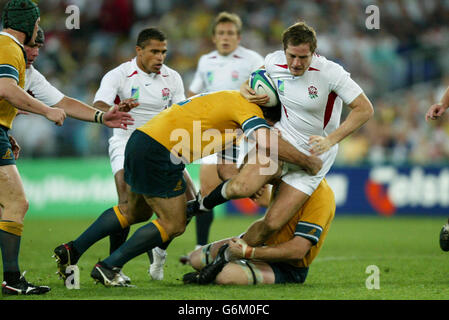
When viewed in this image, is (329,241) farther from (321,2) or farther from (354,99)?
(321,2)

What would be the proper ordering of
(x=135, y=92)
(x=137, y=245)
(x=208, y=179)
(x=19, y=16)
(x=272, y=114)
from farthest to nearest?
1. (x=208, y=179)
2. (x=135, y=92)
3. (x=272, y=114)
4. (x=137, y=245)
5. (x=19, y=16)

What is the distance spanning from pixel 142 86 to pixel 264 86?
5.67 feet

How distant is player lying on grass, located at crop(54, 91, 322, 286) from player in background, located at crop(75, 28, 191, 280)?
3.66ft

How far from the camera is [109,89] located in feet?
24.0

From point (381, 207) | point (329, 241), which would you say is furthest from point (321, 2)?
point (329, 241)

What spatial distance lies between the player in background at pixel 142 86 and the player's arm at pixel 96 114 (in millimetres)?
792

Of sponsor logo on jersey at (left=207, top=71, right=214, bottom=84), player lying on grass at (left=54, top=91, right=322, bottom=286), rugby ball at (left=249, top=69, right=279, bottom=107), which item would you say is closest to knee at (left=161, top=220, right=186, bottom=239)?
player lying on grass at (left=54, top=91, right=322, bottom=286)

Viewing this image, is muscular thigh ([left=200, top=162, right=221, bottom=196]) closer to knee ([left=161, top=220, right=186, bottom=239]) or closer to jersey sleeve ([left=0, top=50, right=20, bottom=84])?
knee ([left=161, top=220, right=186, bottom=239])

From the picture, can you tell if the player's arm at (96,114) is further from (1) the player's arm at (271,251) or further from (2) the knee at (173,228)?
(1) the player's arm at (271,251)

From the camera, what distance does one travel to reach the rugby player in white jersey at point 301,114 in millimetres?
6145

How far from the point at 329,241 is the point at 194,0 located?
382 inches

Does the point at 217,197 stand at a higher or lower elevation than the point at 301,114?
lower

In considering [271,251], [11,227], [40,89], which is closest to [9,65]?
[40,89]

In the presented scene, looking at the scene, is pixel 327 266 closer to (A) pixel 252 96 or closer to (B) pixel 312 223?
(B) pixel 312 223
